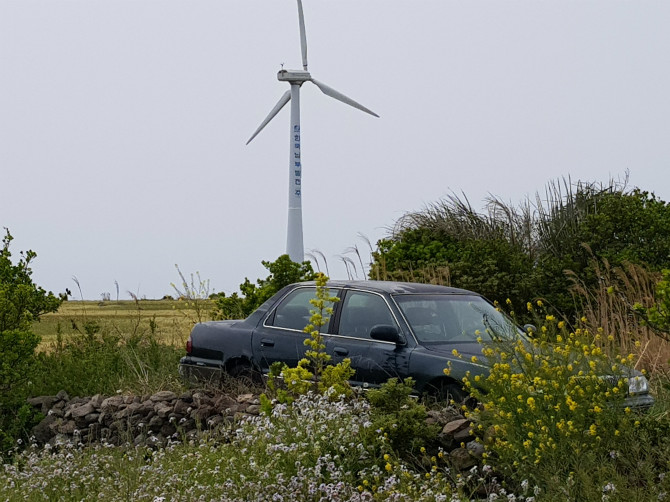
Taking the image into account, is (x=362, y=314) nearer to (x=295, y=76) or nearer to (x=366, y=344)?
(x=366, y=344)

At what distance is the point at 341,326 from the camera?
33.2 feet

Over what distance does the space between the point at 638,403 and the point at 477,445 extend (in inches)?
79.0

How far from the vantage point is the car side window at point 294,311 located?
10617 millimetres

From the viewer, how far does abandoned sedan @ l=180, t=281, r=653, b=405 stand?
910cm

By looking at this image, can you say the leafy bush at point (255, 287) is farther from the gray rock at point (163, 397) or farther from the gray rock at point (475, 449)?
the gray rock at point (475, 449)

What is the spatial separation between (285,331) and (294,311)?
0.91 ft

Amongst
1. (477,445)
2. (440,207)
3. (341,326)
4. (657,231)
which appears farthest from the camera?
(440,207)

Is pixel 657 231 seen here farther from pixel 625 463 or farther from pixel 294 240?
pixel 625 463

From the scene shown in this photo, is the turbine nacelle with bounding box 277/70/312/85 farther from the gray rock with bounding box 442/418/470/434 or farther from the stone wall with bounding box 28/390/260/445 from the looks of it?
the gray rock with bounding box 442/418/470/434

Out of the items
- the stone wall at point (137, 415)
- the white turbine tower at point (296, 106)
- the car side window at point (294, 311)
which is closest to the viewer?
the stone wall at point (137, 415)

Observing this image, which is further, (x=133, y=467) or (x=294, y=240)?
(x=294, y=240)

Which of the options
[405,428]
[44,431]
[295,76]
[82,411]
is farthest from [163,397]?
[295,76]

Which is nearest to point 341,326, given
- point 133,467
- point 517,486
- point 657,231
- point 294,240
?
point 133,467

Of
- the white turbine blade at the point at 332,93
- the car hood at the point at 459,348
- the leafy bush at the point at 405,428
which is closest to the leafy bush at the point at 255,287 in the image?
the car hood at the point at 459,348
